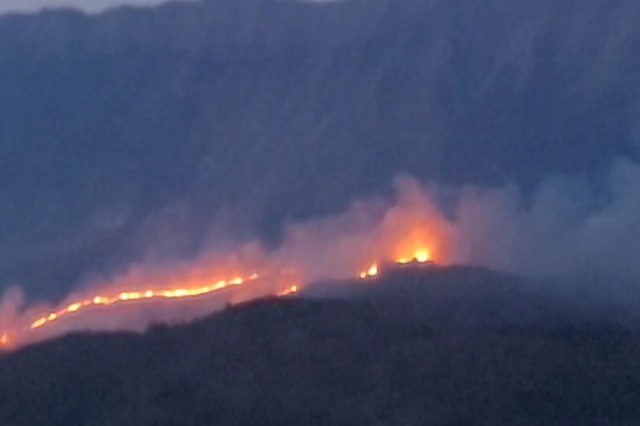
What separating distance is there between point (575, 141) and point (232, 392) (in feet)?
7.75

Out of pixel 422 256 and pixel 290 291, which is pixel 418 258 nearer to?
pixel 422 256

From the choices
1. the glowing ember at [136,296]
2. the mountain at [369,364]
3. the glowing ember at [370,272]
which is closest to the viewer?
the mountain at [369,364]

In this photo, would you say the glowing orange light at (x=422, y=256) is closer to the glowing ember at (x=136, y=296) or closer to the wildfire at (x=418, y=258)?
the wildfire at (x=418, y=258)

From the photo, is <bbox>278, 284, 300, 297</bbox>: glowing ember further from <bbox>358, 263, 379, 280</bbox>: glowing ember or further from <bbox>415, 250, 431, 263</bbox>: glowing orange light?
<bbox>415, 250, 431, 263</bbox>: glowing orange light

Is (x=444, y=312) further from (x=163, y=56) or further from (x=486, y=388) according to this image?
(x=163, y=56)

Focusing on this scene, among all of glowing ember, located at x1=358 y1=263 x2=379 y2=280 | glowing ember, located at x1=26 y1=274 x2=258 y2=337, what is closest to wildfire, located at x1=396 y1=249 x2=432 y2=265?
glowing ember, located at x1=358 y1=263 x2=379 y2=280

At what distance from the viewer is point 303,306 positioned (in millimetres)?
8922

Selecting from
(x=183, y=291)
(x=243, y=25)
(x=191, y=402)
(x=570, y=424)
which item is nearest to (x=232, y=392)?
(x=191, y=402)

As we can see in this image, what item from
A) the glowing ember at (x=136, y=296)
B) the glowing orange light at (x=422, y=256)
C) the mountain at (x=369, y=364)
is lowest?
the mountain at (x=369, y=364)

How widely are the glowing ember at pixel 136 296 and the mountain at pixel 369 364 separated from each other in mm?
276

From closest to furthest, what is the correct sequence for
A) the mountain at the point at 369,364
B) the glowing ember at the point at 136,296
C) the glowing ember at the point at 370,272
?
the mountain at the point at 369,364, the glowing ember at the point at 370,272, the glowing ember at the point at 136,296

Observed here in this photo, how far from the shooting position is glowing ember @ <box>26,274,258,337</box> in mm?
9305

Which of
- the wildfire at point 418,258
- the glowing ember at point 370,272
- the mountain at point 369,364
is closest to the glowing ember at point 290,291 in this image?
the mountain at point 369,364

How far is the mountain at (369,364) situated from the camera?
8.34 meters
